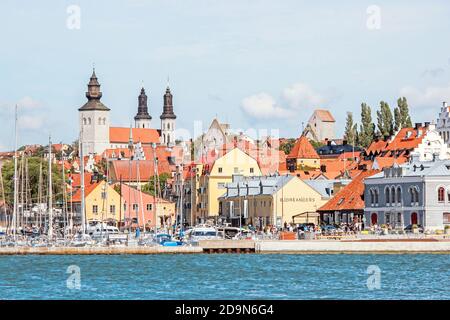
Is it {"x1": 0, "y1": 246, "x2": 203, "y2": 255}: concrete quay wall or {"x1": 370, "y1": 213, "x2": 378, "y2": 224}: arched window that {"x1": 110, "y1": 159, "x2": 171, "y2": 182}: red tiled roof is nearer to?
{"x1": 370, "y1": 213, "x2": 378, "y2": 224}: arched window

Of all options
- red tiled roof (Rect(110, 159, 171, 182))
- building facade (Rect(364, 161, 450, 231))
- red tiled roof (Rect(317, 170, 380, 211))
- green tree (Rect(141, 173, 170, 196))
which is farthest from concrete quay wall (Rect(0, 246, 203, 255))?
red tiled roof (Rect(110, 159, 171, 182))

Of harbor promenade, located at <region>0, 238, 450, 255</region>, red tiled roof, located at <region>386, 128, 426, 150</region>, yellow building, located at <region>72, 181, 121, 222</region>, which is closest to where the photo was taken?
harbor promenade, located at <region>0, 238, 450, 255</region>

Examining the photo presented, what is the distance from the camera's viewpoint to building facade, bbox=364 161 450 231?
3959 inches

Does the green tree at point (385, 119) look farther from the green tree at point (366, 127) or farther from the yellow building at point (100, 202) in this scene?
the yellow building at point (100, 202)

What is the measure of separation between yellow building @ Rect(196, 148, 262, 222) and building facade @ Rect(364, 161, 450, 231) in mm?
29210

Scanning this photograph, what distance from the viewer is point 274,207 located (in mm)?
120312

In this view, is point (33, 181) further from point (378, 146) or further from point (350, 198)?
point (378, 146)

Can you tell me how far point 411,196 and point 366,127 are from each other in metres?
87.9

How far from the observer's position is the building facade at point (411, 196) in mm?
100562

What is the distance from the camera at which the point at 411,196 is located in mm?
102062

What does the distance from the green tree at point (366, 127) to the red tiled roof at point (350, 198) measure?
73116 mm

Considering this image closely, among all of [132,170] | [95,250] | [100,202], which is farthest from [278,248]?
[132,170]

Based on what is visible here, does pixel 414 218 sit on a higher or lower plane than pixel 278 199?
lower
